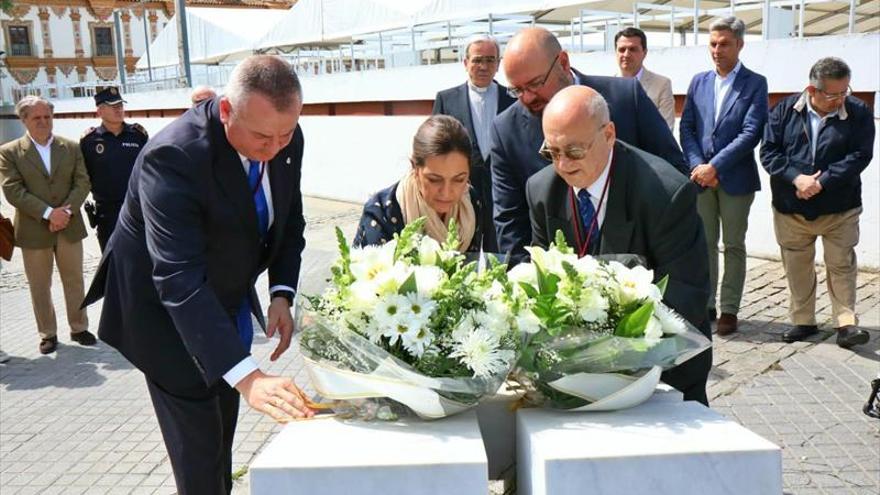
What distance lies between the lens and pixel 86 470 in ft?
14.5

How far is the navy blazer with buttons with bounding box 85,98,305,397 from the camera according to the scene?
246cm

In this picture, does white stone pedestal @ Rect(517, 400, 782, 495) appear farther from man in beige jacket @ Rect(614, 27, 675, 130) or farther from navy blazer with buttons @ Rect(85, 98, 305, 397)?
man in beige jacket @ Rect(614, 27, 675, 130)

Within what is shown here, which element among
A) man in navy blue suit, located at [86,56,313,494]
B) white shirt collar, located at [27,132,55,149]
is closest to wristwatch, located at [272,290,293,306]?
man in navy blue suit, located at [86,56,313,494]

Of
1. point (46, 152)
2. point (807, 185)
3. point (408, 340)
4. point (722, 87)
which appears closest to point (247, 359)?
point (408, 340)

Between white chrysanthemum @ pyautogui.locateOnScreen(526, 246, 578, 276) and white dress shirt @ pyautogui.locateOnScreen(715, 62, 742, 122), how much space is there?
451 cm

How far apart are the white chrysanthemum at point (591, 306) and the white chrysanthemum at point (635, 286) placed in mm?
70

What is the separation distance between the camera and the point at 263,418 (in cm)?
501

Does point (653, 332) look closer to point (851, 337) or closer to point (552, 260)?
point (552, 260)

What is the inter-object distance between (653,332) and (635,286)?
0.13 meters

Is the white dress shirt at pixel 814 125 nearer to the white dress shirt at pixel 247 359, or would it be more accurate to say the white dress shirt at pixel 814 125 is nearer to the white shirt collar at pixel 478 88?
the white shirt collar at pixel 478 88

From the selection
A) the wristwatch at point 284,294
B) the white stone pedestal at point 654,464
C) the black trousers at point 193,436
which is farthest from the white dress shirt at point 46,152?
the white stone pedestal at point 654,464

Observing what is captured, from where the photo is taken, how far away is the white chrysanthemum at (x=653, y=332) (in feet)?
6.09

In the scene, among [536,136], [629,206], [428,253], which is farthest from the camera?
[536,136]

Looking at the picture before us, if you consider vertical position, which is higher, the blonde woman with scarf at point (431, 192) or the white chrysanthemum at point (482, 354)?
the blonde woman with scarf at point (431, 192)
